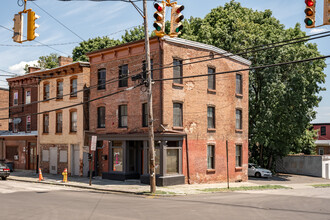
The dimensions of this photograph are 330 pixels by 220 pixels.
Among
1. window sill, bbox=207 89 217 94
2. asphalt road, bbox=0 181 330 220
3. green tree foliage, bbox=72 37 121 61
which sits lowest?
asphalt road, bbox=0 181 330 220

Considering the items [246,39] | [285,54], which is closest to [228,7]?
[246,39]

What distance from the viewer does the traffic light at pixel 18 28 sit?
12.7 metres

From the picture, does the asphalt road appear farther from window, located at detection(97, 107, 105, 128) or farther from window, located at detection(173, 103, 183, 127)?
window, located at detection(97, 107, 105, 128)

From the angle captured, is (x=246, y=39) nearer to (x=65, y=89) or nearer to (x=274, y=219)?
(x=65, y=89)

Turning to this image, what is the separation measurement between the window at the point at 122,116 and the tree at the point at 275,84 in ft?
39.0

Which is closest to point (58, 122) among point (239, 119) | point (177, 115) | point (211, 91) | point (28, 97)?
point (28, 97)

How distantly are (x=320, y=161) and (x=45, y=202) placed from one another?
37.3 meters

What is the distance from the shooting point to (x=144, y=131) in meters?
27.7

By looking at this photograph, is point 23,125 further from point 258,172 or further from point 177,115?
point 258,172

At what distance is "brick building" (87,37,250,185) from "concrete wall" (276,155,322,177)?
16.5 meters

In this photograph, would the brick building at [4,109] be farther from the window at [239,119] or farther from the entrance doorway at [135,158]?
the window at [239,119]

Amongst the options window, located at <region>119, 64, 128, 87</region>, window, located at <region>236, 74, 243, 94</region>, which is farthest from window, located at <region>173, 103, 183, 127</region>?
window, located at <region>236, 74, 243, 94</region>

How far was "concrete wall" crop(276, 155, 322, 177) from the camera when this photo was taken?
4559cm

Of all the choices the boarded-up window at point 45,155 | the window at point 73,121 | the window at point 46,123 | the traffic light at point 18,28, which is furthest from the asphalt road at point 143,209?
the window at point 46,123
